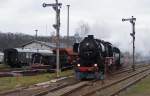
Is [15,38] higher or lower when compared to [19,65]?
higher

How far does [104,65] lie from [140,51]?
47031mm

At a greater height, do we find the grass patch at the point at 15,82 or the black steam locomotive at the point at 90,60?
→ the black steam locomotive at the point at 90,60

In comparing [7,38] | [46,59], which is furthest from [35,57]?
[7,38]

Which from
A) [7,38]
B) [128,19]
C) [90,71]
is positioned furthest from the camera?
[7,38]

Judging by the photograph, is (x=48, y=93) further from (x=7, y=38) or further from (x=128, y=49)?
(x=7, y=38)

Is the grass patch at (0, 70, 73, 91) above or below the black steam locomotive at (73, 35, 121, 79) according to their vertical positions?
below

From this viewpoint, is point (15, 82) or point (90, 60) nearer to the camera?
point (15, 82)

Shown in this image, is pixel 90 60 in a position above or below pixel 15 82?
above

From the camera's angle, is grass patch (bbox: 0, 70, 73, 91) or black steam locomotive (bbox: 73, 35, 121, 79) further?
black steam locomotive (bbox: 73, 35, 121, 79)

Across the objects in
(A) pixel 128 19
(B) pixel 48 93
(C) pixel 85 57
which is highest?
(A) pixel 128 19

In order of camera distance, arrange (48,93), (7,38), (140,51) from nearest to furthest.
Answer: (48,93), (140,51), (7,38)

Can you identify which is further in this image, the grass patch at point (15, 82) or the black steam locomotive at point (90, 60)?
the black steam locomotive at point (90, 60)

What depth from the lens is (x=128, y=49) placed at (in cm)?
7388

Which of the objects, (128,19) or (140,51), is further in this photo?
(140,51)
